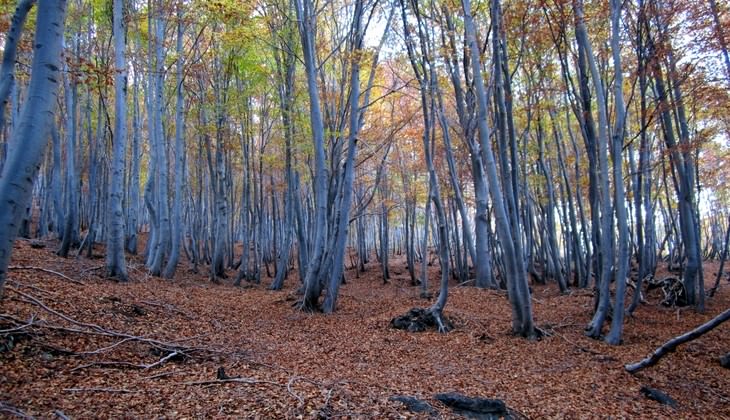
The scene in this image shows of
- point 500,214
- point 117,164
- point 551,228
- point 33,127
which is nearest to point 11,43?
point 33,127

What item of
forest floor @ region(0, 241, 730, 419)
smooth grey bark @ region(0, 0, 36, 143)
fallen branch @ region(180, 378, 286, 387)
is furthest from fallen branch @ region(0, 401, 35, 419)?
smooth grey bark @ region(0, 0, 36, 143)

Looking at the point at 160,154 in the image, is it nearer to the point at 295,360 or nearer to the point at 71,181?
the point at 71,181

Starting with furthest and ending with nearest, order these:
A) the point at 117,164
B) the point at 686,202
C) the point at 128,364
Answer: the point at 686,202 → the point at 117,164 → the point at 128,364

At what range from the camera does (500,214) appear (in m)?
6.55

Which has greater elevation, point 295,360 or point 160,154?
point 160,154

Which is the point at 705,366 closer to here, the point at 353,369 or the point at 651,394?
the point at 651,394

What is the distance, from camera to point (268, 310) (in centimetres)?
895

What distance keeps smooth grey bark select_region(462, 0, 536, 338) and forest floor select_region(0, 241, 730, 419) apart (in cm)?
54

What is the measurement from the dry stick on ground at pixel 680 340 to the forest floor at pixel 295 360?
332 mm

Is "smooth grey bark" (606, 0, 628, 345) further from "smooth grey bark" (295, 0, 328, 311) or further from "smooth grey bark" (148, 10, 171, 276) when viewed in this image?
"smooth grey bark" (148, 10, 171, 276)

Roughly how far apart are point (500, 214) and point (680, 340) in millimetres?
2872

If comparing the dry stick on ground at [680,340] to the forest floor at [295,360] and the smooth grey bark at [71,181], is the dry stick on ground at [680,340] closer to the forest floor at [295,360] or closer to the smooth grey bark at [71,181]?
the forest floor at [295,360]

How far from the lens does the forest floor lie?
344 cm

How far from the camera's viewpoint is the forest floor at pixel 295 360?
3441 mm
